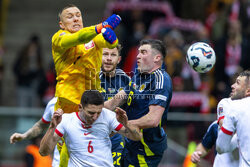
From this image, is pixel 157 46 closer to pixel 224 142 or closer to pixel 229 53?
pixel 224 142

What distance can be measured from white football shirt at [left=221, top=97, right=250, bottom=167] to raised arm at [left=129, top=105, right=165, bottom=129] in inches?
39.9

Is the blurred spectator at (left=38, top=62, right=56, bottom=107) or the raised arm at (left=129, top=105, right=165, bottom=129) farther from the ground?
the raised arm at (left=129, top=105, right=165, bottom=129)

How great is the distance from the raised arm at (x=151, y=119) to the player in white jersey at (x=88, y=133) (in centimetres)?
16

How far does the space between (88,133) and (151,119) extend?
0.91m

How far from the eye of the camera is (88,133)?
7668 millimetres

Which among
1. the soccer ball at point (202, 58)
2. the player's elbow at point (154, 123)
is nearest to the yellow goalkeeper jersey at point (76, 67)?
the player's elbow at point (154, 123)

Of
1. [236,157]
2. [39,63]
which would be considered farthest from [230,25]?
[236,157]

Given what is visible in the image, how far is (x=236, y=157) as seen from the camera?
324 inches

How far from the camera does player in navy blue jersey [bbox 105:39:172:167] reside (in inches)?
328

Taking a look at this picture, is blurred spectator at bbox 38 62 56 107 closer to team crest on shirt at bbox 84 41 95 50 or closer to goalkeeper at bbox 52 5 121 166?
goalkeeper at bbox 52 5 121 166

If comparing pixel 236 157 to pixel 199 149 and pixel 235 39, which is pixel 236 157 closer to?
pixel 199 149

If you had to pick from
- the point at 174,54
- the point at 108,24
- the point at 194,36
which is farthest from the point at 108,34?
the point at 194,36

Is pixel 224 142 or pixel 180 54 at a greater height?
pixel 180 54

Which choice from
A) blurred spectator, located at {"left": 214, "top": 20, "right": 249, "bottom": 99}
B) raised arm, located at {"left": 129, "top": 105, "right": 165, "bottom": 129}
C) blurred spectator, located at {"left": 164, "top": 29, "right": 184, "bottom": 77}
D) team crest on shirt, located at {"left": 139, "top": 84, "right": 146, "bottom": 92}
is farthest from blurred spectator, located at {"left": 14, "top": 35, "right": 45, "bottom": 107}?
raised arm, located at {"left": 129, "top": 105, "right": 165, "bottom": 129}
